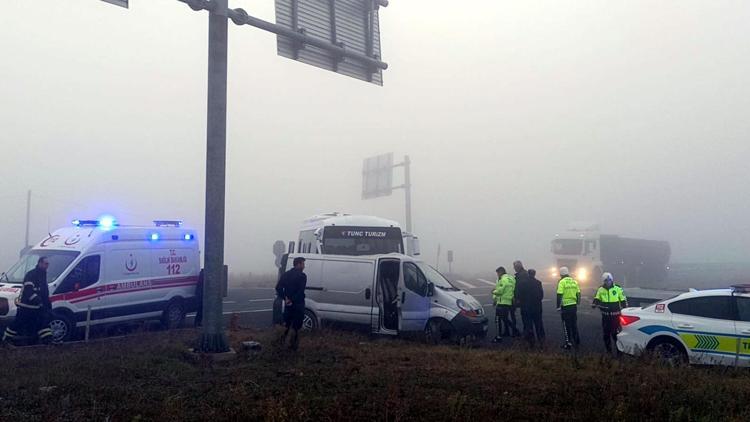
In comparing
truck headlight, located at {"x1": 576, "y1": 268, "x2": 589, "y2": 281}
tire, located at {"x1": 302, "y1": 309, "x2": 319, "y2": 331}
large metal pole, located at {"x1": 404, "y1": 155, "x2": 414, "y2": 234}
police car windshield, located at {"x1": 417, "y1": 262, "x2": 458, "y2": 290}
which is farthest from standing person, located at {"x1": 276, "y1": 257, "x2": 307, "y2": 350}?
truck headlight, located at {"x1": 576, "y1": 268, "x2": 589, "y2": 281}

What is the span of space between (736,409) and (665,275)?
3935 centimetres

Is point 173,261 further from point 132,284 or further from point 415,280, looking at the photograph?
point 415,280

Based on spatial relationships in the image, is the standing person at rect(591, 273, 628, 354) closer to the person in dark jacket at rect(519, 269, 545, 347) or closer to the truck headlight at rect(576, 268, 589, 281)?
the person in dark jacket at rect(519, 269, 545, 347)

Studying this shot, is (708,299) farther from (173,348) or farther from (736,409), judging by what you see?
(173,348)

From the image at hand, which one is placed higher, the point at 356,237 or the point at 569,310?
the point at 356,237

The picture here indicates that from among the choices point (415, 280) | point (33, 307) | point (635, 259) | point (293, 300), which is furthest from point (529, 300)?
point (635, 259)

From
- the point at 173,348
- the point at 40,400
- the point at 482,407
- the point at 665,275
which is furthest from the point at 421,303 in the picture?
the point at 665,275

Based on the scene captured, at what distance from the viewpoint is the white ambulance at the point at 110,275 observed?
1227cm

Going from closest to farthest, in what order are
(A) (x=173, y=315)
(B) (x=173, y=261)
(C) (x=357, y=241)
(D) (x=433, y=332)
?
(D) (x=433, y=332)
(A) (x=173, y=315)
(B) (x=173, y=261)
(C) (x=357, y=241)

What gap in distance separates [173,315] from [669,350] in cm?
1114

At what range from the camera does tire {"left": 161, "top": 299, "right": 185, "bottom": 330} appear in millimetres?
14539

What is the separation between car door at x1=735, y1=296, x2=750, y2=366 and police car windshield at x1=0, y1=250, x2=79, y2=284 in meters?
12.8

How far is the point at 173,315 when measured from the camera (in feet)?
48.4

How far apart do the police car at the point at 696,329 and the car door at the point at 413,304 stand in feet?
13.3
